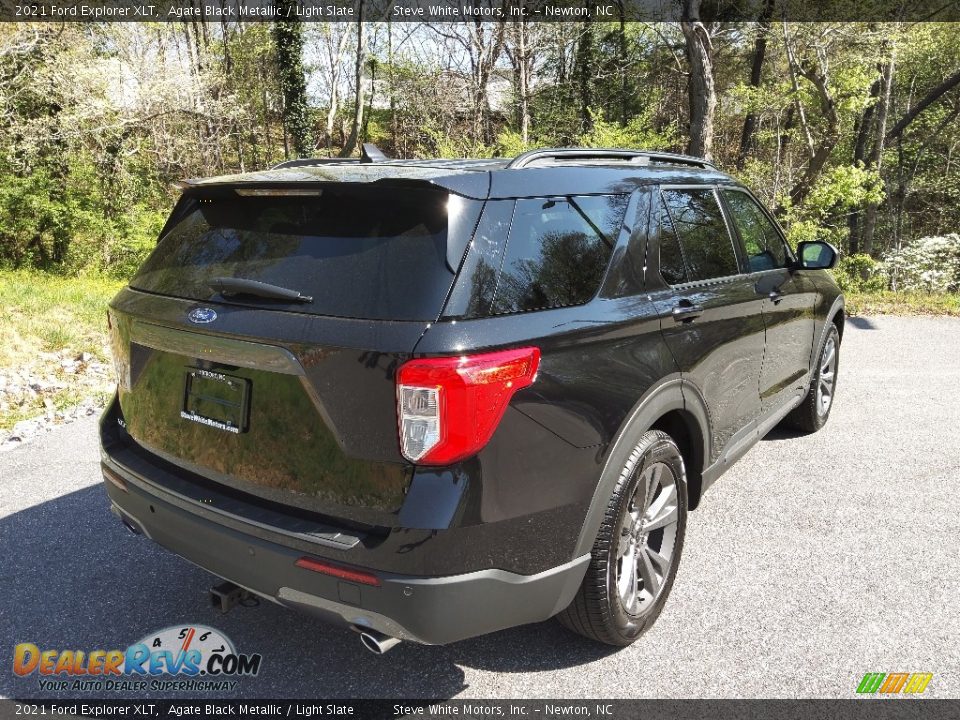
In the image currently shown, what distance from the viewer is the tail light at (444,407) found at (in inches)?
74.5

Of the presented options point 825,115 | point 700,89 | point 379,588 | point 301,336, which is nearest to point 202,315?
point 301,336

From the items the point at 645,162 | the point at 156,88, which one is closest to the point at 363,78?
the point at 156,88

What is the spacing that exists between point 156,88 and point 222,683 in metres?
22.1

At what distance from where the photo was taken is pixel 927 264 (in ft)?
56.3

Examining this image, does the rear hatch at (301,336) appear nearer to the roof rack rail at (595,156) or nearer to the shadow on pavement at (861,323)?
the roof rack rail at (595,156)

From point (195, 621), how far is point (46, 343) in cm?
568

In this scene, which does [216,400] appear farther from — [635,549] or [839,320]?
[839,320]

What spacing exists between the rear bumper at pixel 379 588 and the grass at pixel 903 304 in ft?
32.3

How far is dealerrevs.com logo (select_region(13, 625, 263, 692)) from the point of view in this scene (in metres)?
2.53

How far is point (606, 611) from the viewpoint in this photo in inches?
97.6

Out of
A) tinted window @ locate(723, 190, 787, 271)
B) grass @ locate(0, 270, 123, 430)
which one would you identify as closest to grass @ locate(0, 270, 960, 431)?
grass @ locate(0, 270, 123, 430)

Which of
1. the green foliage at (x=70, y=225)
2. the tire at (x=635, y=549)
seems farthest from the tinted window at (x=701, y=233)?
the green foliage at (x=70, y=225)

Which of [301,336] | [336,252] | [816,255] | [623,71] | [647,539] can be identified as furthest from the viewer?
[623,71]

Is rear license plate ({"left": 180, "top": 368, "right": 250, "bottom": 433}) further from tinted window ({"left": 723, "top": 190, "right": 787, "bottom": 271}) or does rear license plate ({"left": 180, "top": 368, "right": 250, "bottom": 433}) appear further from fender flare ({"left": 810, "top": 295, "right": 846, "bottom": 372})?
fender flare ({"left": 810, "top": 295, "right": 846, "bottom": 372})
